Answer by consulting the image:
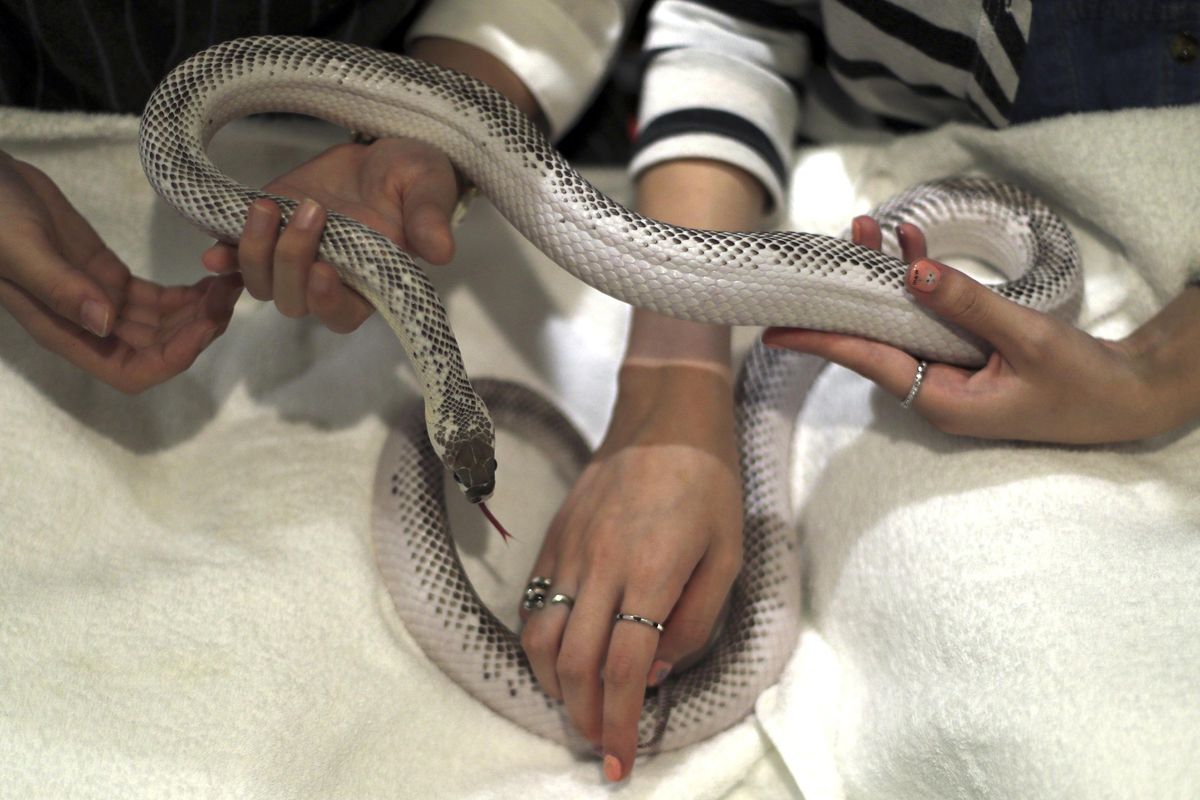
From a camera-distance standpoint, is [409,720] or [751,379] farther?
[751,379]

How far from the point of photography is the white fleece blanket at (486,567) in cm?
108

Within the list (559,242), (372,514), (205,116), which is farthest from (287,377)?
(559,242)

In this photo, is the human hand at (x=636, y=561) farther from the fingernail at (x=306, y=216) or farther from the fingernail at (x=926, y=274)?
the fingernail at (x=306, y=216)

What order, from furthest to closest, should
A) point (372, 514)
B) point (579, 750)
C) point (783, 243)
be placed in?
1. point (372, 514)
2. point (579, 750)
3. point (783, 243)

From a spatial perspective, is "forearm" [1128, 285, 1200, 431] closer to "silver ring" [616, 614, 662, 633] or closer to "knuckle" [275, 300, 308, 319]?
"silver ring" [616, 614, 662, 633]

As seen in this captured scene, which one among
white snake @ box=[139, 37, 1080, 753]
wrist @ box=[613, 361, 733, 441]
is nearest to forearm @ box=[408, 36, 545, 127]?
white snake @ box=[139, 37, 1080, 753]

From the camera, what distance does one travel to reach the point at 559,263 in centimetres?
127

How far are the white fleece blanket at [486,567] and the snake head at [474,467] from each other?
318 millimetres

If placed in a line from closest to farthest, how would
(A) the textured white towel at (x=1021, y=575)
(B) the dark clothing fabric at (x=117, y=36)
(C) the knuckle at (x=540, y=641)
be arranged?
(A) the textured white towel at (x=1021, y=575), (C) the knuckle at (x=540, y=641), (B) the dark clothing fabric at (x=117, y=36)

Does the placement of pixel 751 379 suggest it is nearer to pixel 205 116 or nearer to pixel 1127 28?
pixel 1127 28

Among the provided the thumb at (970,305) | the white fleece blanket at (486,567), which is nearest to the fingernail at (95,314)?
the white fleece blanket at (486,567)

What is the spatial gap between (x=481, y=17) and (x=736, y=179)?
506 millimetres

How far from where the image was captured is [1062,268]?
1.38m

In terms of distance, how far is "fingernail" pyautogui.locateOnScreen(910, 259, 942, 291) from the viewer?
1.09 m
